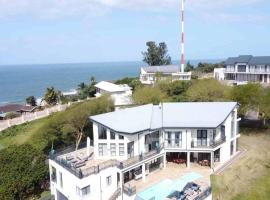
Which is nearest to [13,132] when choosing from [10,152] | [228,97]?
[10,152]

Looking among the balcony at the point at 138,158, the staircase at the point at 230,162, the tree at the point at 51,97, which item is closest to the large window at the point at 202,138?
the staircase at the point at 230,162

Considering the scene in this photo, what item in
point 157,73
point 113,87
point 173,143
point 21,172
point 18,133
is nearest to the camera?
point 21,172

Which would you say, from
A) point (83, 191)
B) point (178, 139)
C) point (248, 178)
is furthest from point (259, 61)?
point (83, 191)

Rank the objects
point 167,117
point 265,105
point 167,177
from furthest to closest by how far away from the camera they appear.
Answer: point 265,105 < point 167,117 < point 167,177

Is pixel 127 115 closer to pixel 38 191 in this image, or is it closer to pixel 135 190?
pixel 135 190

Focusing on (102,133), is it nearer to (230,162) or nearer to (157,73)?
(230,162)

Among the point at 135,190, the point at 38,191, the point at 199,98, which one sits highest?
the point at 199,98
